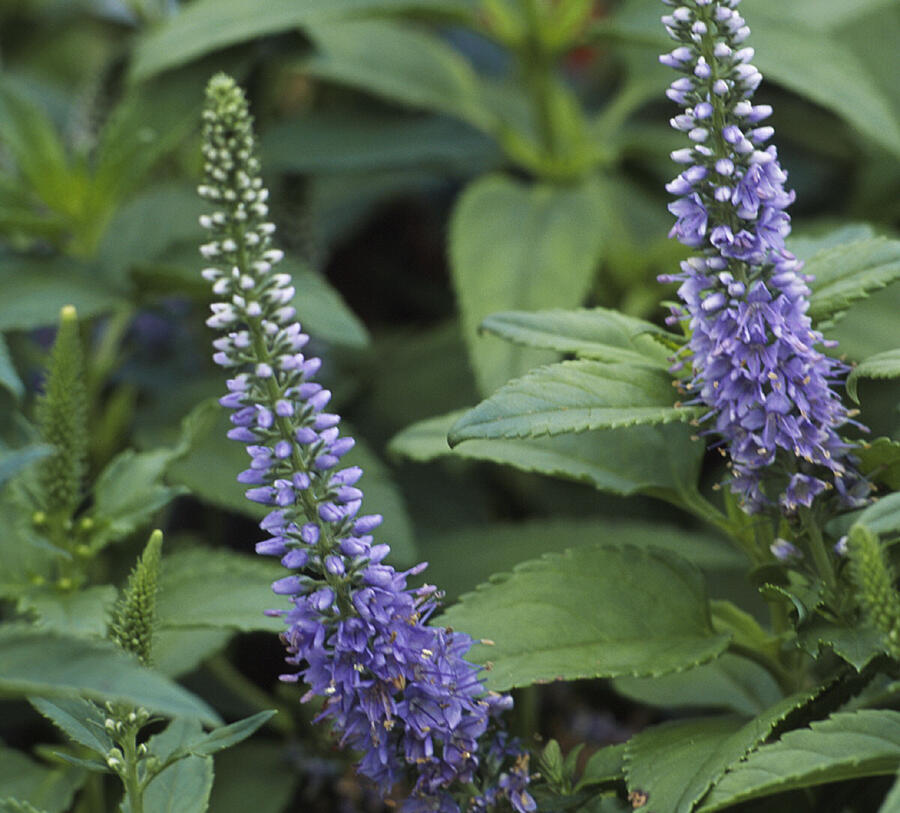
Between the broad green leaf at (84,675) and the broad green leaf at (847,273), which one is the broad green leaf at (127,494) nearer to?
the broad green leaf at (84,675)

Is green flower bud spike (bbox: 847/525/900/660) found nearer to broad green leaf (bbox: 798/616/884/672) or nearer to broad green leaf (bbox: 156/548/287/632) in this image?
broad green leaf (bbox: 798/616/884/672)

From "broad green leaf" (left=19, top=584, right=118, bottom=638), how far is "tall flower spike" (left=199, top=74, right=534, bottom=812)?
0.69 feet

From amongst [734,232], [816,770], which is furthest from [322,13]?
[816,770]

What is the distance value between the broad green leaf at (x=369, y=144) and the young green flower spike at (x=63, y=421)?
2.41 feet

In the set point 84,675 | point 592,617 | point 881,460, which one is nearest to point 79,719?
point 84,675

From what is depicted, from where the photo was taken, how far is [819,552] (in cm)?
78

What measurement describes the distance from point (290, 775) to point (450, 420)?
473 mm

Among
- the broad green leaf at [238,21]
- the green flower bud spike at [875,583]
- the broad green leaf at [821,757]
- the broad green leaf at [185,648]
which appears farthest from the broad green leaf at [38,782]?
the broad green leaf at [238,21]

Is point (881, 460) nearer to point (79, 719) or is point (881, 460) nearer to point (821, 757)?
point (821, 757)

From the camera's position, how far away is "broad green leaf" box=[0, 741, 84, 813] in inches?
37.1

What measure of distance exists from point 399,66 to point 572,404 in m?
1.04

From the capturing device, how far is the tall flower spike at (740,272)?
2.36 ft

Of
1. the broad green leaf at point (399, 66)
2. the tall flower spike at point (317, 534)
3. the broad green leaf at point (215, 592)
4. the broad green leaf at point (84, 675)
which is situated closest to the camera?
the broad green leaf at point (84, 675)

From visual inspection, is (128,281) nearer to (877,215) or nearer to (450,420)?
(450,420)
